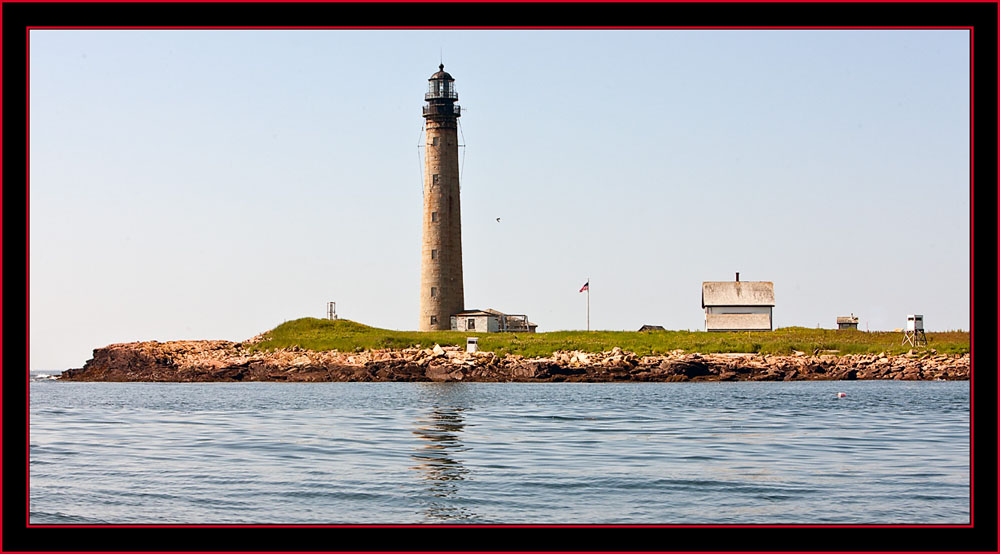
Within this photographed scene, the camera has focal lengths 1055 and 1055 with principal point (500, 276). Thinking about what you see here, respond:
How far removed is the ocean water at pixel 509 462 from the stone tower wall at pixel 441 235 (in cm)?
3209

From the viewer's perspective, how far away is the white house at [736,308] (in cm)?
7694

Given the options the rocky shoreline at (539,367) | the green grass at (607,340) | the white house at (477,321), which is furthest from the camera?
the white house at (477,321)

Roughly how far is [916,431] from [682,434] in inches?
252

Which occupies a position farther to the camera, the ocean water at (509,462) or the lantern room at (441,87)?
the lantern room at (441,87)

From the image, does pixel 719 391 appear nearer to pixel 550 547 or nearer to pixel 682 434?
pixel 682 434

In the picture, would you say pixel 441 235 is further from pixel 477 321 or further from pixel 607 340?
pixel 607 340

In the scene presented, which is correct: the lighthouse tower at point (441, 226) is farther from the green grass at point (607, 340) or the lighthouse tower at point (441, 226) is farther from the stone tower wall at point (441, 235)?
the green grass at point (607, 340)

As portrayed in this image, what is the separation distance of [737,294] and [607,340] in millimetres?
13143

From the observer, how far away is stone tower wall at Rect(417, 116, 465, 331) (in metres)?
75.4

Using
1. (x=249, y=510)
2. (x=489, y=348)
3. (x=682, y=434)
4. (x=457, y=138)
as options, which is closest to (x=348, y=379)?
(x=489, y=348)

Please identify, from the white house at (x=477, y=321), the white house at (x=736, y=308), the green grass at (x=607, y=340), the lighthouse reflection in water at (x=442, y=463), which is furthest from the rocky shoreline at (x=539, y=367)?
the lighthouse reflection in water at (x=442, y=463)

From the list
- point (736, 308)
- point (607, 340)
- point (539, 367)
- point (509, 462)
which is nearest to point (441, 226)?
point (607, 340)

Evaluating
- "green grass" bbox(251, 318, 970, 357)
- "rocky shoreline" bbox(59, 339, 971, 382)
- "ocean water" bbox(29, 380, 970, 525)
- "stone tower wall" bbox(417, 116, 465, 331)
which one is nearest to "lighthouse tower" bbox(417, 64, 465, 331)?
"stone tower wall" bbox(417, 116, 465, 331)

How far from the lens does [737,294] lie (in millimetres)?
77312
